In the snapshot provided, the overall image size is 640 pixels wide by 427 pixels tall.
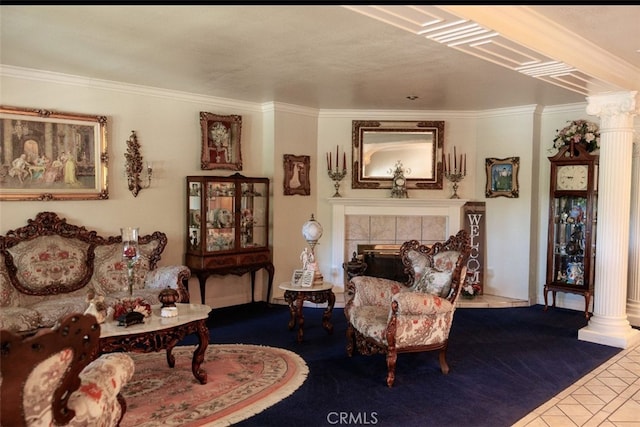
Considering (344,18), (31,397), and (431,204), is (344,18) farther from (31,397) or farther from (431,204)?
(431,204)

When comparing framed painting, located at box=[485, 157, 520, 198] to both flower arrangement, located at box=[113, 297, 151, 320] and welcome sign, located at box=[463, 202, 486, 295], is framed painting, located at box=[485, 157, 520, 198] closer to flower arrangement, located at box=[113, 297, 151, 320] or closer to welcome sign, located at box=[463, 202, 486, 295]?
welcome sign, located at box=[463, 202, 486, 295]

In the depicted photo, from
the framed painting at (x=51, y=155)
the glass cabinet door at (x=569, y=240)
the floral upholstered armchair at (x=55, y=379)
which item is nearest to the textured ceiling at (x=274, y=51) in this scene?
the framed painting at (x=51, y=155)

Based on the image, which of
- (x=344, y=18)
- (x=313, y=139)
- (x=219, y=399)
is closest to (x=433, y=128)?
(x=313, y=139)

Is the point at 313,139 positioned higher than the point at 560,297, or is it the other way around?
the point at 313,139

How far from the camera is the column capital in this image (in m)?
4.57

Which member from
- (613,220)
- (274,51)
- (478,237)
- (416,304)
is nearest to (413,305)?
(416,304)

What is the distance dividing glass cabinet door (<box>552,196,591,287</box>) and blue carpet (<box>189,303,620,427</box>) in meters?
0.48

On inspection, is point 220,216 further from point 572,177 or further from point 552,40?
point 572,177

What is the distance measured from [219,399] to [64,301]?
1.81 meters

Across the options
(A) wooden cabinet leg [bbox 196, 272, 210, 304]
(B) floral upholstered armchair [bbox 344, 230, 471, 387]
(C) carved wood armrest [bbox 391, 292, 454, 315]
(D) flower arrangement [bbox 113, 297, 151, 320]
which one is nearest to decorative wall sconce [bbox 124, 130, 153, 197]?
(A) wooden cabinet leg [bbox 196, 272, 210, 304]

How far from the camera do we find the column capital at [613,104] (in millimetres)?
4566

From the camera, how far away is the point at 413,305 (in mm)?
3666

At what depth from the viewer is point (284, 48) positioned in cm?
394

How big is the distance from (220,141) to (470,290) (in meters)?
3.68
